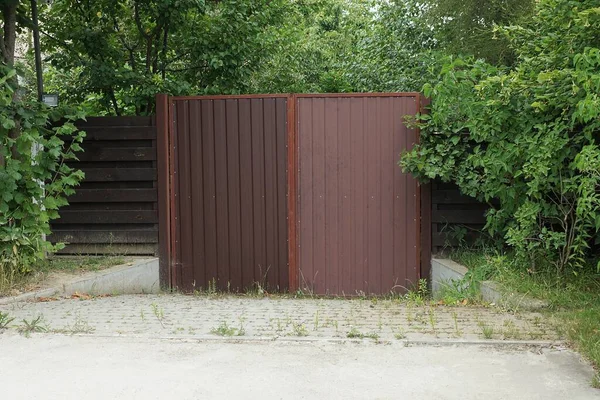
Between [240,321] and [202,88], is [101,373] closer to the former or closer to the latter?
[240,321]

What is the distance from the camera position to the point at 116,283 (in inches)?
305

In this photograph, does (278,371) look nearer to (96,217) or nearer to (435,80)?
(96,217)

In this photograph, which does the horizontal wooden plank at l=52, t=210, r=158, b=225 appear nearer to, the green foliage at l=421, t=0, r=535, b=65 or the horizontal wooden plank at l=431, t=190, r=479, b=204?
the horizontal wooden plank at l=431, t=190, r=479, b=204

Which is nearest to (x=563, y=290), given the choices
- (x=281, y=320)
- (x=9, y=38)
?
(x=281, y=320)

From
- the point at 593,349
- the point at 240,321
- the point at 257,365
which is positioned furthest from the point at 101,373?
the point at 593,349

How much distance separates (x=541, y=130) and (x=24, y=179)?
17.4ft

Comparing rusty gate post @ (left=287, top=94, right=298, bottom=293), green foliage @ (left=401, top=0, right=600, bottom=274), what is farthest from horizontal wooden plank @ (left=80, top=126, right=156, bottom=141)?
green foliage @ (left=401, top=0, right=600, bottom=274)

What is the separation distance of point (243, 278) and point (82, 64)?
149 inches

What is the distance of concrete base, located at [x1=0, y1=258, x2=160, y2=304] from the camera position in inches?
266

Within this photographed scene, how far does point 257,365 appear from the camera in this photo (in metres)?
4.25

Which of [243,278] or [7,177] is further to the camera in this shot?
[243,278]

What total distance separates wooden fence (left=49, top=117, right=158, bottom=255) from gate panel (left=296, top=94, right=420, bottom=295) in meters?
1.98

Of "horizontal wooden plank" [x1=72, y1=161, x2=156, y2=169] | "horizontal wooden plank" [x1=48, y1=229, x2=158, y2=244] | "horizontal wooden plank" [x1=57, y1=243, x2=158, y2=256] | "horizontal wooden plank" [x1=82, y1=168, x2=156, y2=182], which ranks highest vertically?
"horizontal wooden plank" [x1=72, y1=161, x2=156, y2=169]

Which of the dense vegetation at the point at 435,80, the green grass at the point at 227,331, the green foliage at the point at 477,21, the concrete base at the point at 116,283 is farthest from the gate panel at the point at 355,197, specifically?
the green foliage at the point at 477,21
